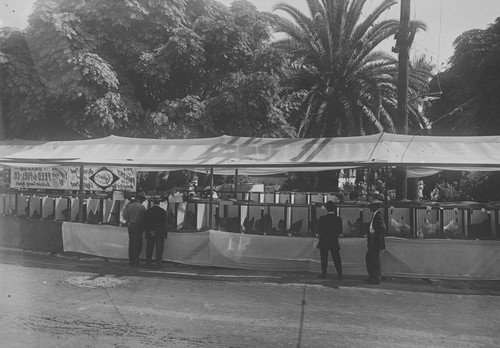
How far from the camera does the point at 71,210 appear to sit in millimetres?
11391

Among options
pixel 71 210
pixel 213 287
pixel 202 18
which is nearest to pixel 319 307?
pixel 213 287

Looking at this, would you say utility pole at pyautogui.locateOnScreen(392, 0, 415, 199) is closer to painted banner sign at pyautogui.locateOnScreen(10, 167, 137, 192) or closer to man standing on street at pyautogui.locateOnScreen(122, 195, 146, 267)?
man standing on street at pyautogui.locateOnScreen(122, 195, 146, 267)

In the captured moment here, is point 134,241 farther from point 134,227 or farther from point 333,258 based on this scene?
point 333,258

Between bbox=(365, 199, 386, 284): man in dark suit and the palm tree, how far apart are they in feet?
34.4

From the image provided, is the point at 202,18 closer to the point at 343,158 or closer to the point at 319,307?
the point at 343,158

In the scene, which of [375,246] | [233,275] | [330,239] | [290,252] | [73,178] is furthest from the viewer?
[73,178]

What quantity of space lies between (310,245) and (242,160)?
2209 mm

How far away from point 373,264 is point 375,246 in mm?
340

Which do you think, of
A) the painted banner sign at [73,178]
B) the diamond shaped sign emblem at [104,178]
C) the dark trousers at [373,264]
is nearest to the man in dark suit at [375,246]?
→ the dark trousers at [373,264]

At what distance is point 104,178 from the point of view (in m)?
10.8

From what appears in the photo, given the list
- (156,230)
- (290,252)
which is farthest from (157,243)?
(290,252)

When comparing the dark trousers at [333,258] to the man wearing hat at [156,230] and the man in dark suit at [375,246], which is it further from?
the man wearing hat at [156,230]

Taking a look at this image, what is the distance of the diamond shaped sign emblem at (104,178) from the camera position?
10.7m

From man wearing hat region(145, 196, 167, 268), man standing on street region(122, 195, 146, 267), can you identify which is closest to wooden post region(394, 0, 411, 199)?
man wearing hat region(145, 196, 167, 268)
